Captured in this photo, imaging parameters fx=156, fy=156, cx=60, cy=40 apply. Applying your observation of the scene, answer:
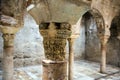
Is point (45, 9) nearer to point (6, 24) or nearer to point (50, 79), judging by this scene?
point (50, 79)

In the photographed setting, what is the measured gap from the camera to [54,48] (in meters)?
2.39

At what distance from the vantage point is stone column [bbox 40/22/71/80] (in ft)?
7.78

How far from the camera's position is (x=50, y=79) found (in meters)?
2.38

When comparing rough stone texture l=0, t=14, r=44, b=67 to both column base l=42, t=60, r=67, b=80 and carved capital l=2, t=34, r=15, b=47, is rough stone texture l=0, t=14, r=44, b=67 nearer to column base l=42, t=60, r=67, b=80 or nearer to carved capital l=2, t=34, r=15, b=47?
carved capital l=2, t=34, r=15, b=47

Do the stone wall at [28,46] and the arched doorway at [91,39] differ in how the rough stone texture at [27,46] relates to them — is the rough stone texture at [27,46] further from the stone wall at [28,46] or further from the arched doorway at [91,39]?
the arched doorway at [91,39]

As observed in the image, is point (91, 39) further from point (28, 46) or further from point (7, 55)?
point (7, 55)

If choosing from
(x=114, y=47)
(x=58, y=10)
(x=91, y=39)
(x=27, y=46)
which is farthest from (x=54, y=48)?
(x=91, y=39)

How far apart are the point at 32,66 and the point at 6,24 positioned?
203 inches

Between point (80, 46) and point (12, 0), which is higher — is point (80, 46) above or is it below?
below

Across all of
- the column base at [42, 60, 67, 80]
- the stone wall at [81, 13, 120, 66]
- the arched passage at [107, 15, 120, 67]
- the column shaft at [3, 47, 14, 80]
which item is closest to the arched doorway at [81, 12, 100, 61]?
the stone wall at [81, 13, 120, 66]

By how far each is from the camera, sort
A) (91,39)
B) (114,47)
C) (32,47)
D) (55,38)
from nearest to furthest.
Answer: (55,38) < (32,47) < (114,47) < (91,39)

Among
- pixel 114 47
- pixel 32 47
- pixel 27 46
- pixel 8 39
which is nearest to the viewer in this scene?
pixel 8 39

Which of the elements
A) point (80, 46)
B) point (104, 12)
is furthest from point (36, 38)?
point (104, 12)

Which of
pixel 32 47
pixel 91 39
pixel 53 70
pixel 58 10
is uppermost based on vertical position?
pixel 58 10
